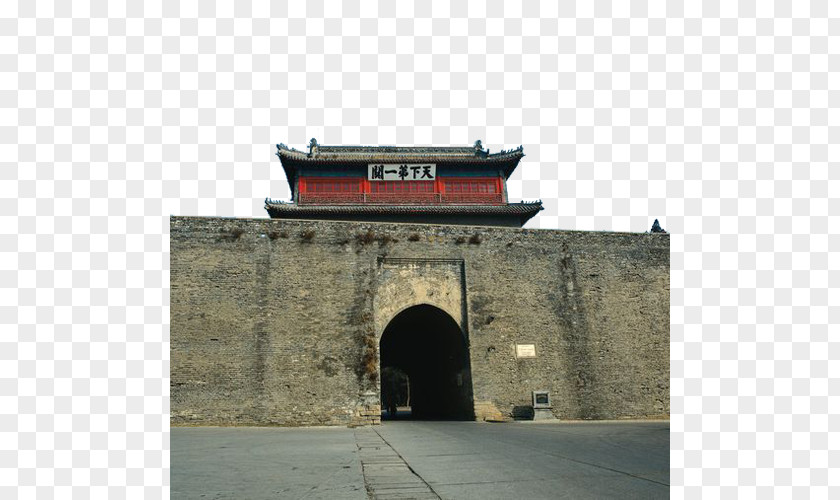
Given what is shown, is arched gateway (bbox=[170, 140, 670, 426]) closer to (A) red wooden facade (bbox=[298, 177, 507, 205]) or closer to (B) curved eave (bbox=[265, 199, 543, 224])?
(B) curved eave (bbox=[265, 199, 543, 224])

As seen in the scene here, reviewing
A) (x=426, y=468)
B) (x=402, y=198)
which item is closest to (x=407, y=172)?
(x=402, y=198)

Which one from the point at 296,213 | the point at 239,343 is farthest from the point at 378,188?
the point at 239,343

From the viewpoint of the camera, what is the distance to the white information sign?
17.0 meters

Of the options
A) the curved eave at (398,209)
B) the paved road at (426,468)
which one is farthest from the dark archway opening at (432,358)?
the paved road at (426,468)

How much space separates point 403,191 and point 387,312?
25.0 ft

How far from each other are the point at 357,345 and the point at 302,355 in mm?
1498

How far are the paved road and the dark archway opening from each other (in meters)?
7.27

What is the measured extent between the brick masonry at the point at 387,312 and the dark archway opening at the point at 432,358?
2.17ft

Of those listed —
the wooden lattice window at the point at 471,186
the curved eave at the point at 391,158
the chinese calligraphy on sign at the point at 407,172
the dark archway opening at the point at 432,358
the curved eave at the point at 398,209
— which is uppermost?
the curved eave at the point at 391,158

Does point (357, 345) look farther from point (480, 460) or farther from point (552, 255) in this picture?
point (480, 460)

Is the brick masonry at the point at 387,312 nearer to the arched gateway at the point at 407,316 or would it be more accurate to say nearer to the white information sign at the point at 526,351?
the arched gateway at the point at 407,316

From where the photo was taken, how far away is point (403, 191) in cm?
2312

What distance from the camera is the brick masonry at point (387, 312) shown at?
15422 mm

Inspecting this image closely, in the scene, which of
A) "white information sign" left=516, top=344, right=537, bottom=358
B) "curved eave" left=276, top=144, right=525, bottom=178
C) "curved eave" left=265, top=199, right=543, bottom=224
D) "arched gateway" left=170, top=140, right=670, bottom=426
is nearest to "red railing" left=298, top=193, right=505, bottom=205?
"curved eave" left=265, top=199, right=543, bottom=224
